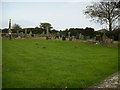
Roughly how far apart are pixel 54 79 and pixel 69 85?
829mm

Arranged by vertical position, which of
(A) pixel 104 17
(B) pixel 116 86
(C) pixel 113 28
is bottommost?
(B) pixel 116 86

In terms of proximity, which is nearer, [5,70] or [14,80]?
[14,80]

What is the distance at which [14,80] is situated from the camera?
6.56 metres

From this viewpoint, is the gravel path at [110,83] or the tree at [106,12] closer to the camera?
the gravel path at [110,83]

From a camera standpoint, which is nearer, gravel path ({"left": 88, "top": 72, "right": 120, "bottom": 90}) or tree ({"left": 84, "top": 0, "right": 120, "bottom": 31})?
gravel path ({"left": 88, "top": 72, "right": 120, "bottom": 90})

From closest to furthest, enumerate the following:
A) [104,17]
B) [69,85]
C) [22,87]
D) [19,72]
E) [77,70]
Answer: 1. [22,87]
2. [69,85]
3. [19,72]
4. [77,70]
5. [104,17]

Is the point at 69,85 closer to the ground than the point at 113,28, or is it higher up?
closer to the ground

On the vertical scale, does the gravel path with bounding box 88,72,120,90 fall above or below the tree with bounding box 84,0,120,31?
below

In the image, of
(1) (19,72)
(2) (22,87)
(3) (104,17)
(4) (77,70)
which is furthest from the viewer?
(3) (104,17)

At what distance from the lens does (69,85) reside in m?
6.46

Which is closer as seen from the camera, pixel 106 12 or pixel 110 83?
pixel 110 83

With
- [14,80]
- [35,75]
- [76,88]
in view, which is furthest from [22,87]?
[76,88]

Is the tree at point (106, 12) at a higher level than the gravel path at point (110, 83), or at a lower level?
higher

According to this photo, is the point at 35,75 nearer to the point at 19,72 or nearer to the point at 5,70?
the point at 19,72
